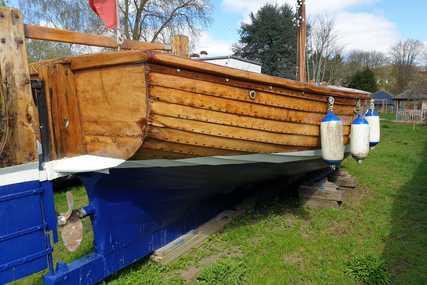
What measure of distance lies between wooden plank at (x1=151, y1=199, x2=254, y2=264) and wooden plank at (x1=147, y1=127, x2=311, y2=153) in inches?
49.9

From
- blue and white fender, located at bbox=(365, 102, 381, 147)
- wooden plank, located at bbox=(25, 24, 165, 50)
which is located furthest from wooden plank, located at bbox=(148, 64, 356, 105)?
blue and white fender, located at bbox=(365, 102, 381, 147)

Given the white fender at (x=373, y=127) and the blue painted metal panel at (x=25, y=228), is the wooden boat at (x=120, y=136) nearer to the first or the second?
the blue painted metal panel at (x=25, y=228)

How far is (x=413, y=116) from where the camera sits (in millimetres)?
23703

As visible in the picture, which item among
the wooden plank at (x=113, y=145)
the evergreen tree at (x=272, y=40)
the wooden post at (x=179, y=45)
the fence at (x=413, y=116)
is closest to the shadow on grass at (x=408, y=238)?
the wooden plank at (x=113, y=145)

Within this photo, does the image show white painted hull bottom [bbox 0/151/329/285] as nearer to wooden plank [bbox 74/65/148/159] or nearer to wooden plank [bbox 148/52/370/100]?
wooden plank [bbox 74/65/148/159]

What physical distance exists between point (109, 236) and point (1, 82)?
138 centimetres

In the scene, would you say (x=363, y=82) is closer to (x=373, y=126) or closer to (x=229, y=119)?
(x=373, y=126)

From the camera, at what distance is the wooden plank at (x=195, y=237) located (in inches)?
123

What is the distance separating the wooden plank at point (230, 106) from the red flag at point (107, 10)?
2.87ft

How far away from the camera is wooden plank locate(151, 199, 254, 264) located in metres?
3.11

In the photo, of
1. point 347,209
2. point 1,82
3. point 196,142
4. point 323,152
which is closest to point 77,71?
point 1,82

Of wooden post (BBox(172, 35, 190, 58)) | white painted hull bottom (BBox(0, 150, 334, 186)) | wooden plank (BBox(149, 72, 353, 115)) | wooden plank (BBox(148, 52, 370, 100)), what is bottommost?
white painted hull bottom (BBox(0, 150, 334, 186))

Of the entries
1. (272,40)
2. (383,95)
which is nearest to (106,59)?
(272,40)

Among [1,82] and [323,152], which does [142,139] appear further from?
[323,152]
